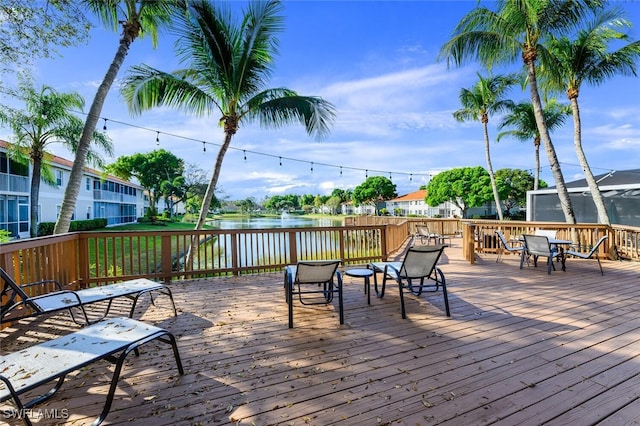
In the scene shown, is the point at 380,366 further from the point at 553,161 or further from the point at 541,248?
the point at 553,161

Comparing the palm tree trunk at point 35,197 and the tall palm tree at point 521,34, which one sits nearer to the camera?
the tall palm tree at point 521,34

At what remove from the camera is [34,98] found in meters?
11.8

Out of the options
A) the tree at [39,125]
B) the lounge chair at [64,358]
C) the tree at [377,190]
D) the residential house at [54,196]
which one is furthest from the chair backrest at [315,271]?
the tree at [377,190]

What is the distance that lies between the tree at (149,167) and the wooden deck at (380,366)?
31.2m

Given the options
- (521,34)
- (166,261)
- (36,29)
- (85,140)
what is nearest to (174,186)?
(85,140)

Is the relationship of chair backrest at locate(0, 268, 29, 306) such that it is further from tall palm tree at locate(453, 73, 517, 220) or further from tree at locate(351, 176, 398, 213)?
tree at locate(351, 176, 398, 213)

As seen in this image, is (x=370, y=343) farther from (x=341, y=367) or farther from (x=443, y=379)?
(x=443, y=379)

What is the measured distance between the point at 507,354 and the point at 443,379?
791mm

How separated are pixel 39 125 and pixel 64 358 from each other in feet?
50.5

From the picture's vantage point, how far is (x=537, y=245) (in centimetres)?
575

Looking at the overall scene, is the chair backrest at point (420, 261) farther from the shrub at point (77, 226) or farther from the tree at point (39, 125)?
the shrub at point (77, 226)

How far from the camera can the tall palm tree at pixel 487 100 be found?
617 inches

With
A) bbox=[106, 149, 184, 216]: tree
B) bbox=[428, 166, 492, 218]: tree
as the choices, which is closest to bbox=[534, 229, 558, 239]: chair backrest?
bbox=[428, 166, 492, 218]: tree

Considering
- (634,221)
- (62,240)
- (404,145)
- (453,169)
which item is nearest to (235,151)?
(62,240)
